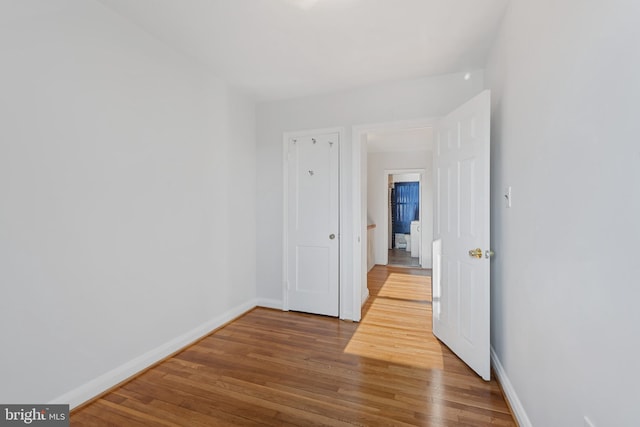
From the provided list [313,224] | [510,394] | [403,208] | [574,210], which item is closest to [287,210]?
[313,224]

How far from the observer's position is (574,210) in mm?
1119

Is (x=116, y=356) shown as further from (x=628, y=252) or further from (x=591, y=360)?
(x=628, y=252)

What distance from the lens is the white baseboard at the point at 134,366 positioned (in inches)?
71.7

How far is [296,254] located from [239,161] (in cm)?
134

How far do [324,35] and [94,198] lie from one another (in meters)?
2.11

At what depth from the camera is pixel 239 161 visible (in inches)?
135

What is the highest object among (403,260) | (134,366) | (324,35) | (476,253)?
(324,35)

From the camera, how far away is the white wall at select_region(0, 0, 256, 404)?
5.15ft

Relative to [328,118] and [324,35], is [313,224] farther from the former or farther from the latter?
[324,35]

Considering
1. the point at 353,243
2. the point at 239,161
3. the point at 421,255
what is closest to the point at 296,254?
the point at 353,243

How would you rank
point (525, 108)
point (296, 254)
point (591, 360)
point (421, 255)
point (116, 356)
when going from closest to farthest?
1. point (591, 360)
2. point (525, 108)
3. point (116, 356)
4. point (296, 254)
5. point (421, 255)

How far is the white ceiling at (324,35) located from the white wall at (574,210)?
497 millimetres

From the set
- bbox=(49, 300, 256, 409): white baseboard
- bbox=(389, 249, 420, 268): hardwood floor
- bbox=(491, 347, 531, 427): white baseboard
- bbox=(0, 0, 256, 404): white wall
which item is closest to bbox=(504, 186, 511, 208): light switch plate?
bbox=(491, 347, 531, 427): white baseboard

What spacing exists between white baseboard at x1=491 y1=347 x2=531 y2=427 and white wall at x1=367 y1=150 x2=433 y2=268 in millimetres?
4106
